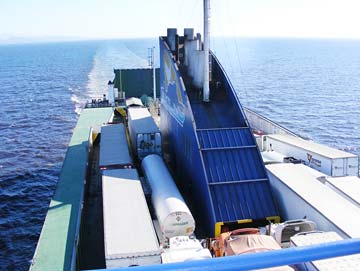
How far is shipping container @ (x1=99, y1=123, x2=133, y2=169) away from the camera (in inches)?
718

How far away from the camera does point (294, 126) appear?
155ft

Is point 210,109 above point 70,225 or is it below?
above

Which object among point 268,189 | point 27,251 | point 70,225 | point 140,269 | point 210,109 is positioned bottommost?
point 27,251

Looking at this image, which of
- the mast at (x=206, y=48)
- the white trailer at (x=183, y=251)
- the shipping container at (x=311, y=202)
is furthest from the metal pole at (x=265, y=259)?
the mast at (x=206, y=48)

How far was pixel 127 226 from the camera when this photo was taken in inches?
474

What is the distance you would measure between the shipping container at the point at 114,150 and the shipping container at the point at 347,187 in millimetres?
8269

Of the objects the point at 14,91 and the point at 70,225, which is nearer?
the point at 70,225

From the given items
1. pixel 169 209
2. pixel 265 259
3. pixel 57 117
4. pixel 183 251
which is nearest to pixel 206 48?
pixel 169 209

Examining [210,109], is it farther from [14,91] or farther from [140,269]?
[14,91]

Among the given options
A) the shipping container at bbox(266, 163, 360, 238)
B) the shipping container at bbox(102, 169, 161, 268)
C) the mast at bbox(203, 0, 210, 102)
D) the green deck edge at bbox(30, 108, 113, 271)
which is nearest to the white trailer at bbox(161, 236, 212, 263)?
the shipping container at bbox(102, 169, 161, 268)

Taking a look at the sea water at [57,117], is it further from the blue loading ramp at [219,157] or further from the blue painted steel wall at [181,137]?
the blue loading ramp at [219,157]

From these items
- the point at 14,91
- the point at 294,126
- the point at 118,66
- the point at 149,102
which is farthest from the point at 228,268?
the point at 118,66

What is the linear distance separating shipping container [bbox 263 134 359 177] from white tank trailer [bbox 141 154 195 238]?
7.77 m

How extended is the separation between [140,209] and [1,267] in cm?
1099
